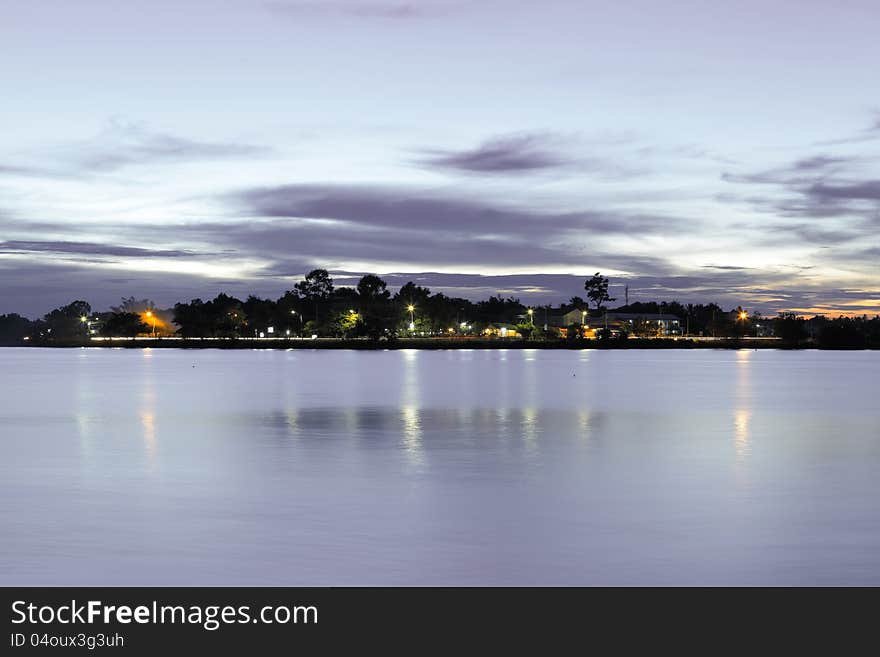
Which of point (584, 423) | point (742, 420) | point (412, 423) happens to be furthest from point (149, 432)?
point (742, 420)

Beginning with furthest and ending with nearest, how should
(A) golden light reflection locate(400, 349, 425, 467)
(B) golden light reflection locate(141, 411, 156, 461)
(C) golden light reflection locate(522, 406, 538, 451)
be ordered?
(C) golden light reflection locate(522, 406, 538, 451) → (B) golden light reflection locate(141, 411, 156, 461) → (A) golden light reflection locate(400, 349, 425, 467)

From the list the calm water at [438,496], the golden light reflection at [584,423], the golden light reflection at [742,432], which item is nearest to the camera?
the calm water at [438,496]

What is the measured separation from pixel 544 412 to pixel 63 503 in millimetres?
27022

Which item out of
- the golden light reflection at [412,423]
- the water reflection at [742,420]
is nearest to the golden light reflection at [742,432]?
the water reflection at [742,420]

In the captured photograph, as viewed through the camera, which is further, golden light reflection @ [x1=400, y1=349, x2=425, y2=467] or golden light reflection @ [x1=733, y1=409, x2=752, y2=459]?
golden light reflection @ [x1=733, y1=409, x2=752, y2=459]

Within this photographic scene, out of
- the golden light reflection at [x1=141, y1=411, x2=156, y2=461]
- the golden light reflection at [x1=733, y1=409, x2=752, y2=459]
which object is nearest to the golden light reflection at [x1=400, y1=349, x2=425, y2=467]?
the golden light reflection at [x1=141, y1=411, x2=156, y2=461]

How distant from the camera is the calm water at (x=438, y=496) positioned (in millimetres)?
13820

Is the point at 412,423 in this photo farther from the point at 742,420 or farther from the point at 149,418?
the point at 742,420

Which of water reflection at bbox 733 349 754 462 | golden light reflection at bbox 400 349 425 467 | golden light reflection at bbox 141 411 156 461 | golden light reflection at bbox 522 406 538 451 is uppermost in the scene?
golden light reflection at bbox 141 411 156 461

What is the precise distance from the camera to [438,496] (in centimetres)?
2002

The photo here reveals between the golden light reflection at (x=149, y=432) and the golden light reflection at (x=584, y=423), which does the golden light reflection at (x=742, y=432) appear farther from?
the golden light reflection at (x=149, y=432)

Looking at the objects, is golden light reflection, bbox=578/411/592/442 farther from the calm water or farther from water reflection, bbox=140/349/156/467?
water reflection, bbox=140/349/156/467

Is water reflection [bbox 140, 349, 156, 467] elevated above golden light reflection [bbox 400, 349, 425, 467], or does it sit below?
above

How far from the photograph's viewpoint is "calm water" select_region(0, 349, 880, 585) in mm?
13820
